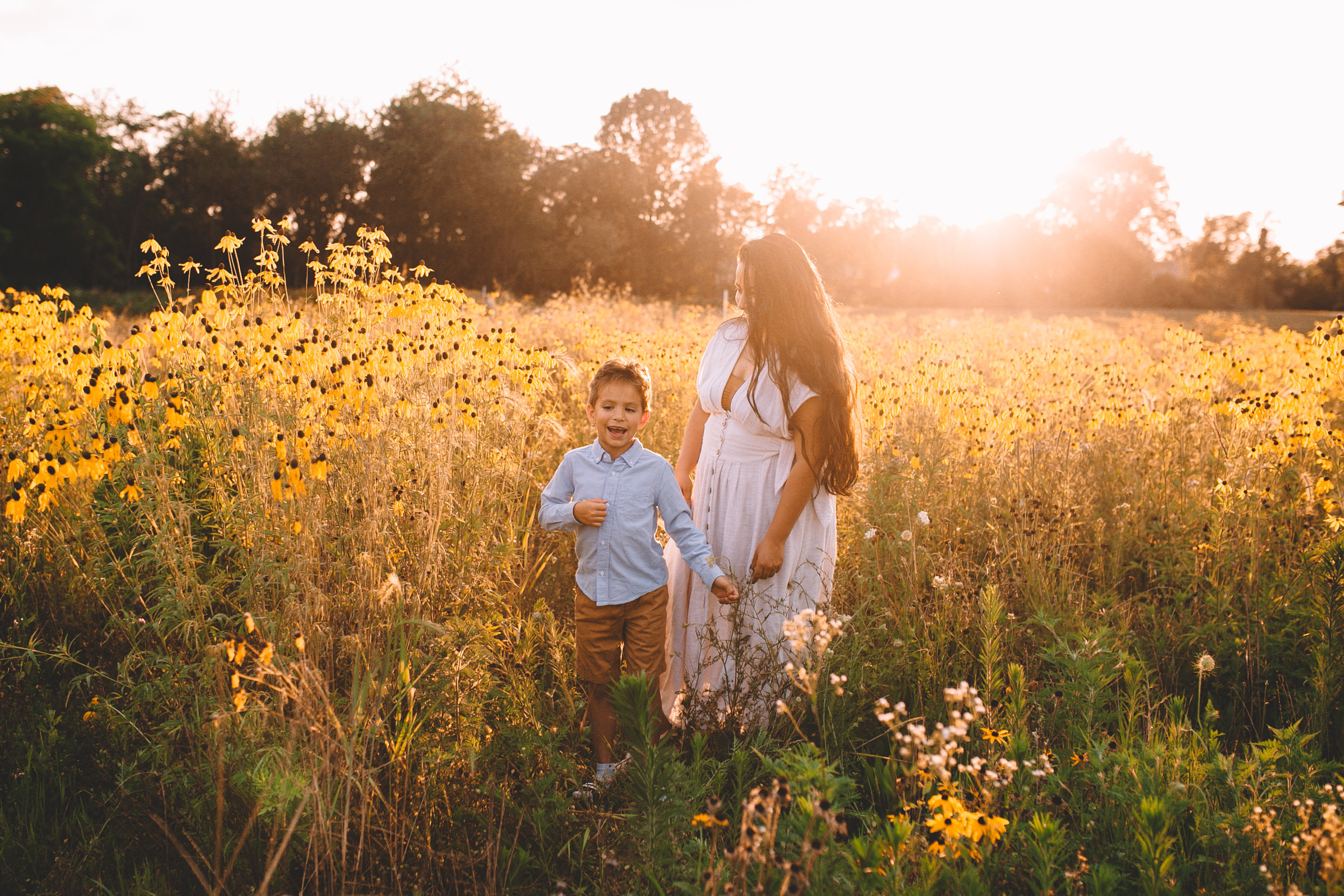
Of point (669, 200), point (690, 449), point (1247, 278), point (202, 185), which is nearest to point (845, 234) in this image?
point (669, 200)

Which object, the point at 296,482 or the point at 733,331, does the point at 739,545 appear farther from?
the point at 296,482

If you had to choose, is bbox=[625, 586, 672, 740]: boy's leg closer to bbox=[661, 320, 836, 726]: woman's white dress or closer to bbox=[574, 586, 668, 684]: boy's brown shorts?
bbox=[574, 586, 668, 684]: boy's brown shorts

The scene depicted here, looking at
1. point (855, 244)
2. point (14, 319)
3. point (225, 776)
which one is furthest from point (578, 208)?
point (225, 776)

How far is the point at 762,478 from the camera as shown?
271cm

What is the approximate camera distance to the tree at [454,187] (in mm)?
31188

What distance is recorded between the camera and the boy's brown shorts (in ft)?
8.37

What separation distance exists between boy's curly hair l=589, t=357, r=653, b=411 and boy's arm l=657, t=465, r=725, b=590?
288 millimetres

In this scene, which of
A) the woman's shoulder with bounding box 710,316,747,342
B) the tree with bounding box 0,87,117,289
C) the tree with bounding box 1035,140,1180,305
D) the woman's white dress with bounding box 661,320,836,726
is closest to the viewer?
the woman's white dress with bounding box 661,320,836,726

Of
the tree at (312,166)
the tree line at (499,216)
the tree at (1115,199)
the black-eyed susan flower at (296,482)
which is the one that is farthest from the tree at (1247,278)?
Result: the black-eyed susan flower at (296,482)

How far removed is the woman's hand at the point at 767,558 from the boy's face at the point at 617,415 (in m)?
0.58

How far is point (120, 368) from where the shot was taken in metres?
2.96

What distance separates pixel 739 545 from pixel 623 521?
19.1 inches

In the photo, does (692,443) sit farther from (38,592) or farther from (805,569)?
(38,592)

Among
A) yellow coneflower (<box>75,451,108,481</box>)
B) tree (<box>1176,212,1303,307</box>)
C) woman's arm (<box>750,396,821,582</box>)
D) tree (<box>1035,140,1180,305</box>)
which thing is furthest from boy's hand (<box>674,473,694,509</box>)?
tree (<box>1035,140,1180,305</box>)
